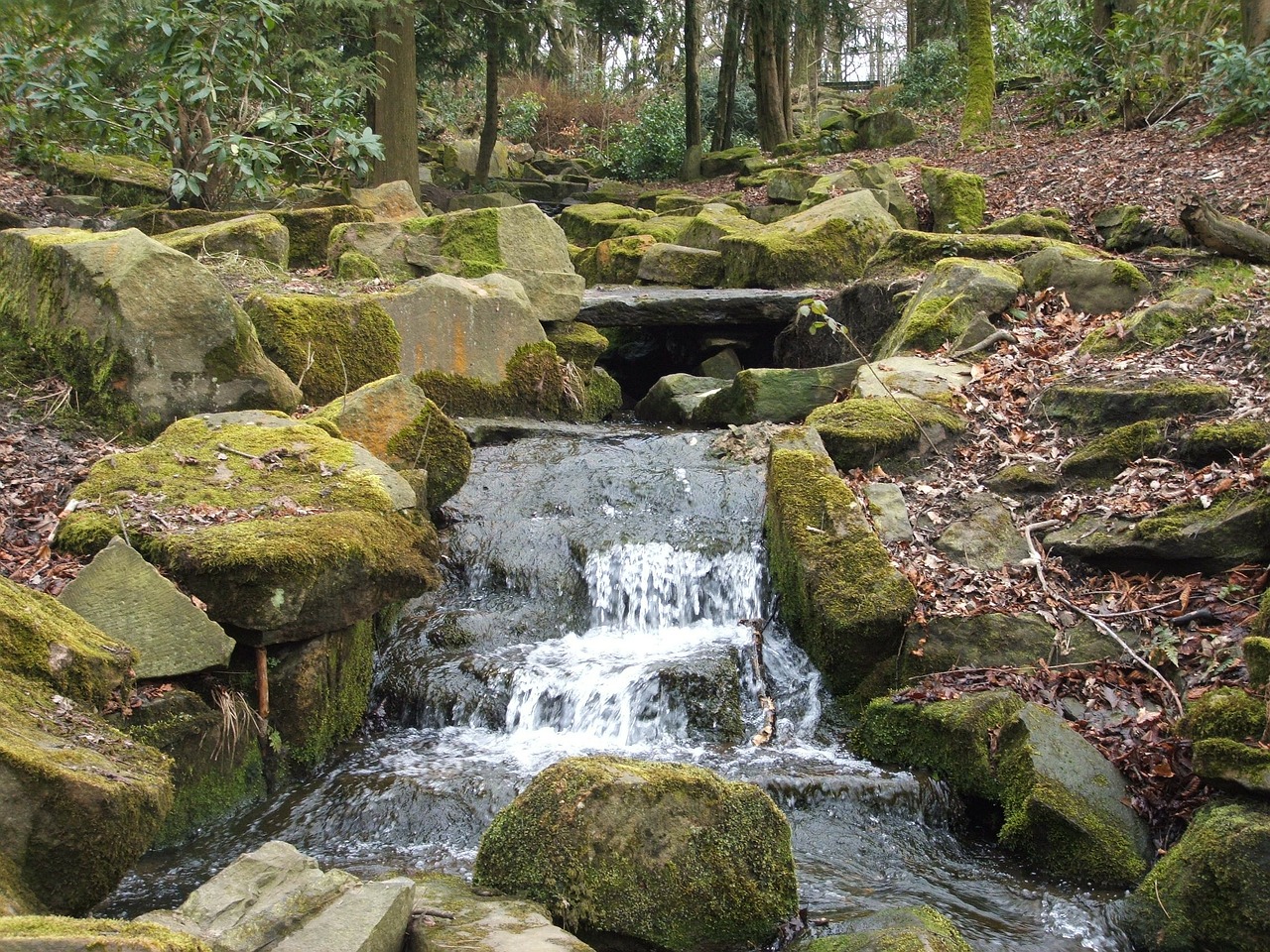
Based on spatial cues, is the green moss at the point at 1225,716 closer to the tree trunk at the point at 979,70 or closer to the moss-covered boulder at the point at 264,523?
the moss-covered boulder at the point at 264,523

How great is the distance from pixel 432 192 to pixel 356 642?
16.9 m

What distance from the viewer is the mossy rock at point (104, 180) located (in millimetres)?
15117

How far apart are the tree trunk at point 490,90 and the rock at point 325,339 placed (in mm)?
11046

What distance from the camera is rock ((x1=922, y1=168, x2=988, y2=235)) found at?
13.7 meters

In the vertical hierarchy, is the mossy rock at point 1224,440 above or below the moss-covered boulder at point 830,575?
above

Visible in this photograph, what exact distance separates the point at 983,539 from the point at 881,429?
1.45 meters

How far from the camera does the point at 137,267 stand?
6891 millimetres

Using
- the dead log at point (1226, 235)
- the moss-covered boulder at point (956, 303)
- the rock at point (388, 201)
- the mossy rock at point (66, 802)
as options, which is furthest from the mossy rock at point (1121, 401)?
the rock at point (388, 201)

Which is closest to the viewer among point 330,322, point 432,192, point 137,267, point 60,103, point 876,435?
point 137,267

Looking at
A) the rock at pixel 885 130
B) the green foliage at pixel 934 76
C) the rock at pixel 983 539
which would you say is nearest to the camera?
the rock at pixel 983 539

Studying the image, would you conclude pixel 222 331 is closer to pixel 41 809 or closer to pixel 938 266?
pixel 41 809

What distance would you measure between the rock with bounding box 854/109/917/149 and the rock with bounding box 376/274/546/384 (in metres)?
14.5

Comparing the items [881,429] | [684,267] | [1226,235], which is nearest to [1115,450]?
[881,429]

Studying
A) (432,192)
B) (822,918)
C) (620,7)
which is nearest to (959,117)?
(620,7)
